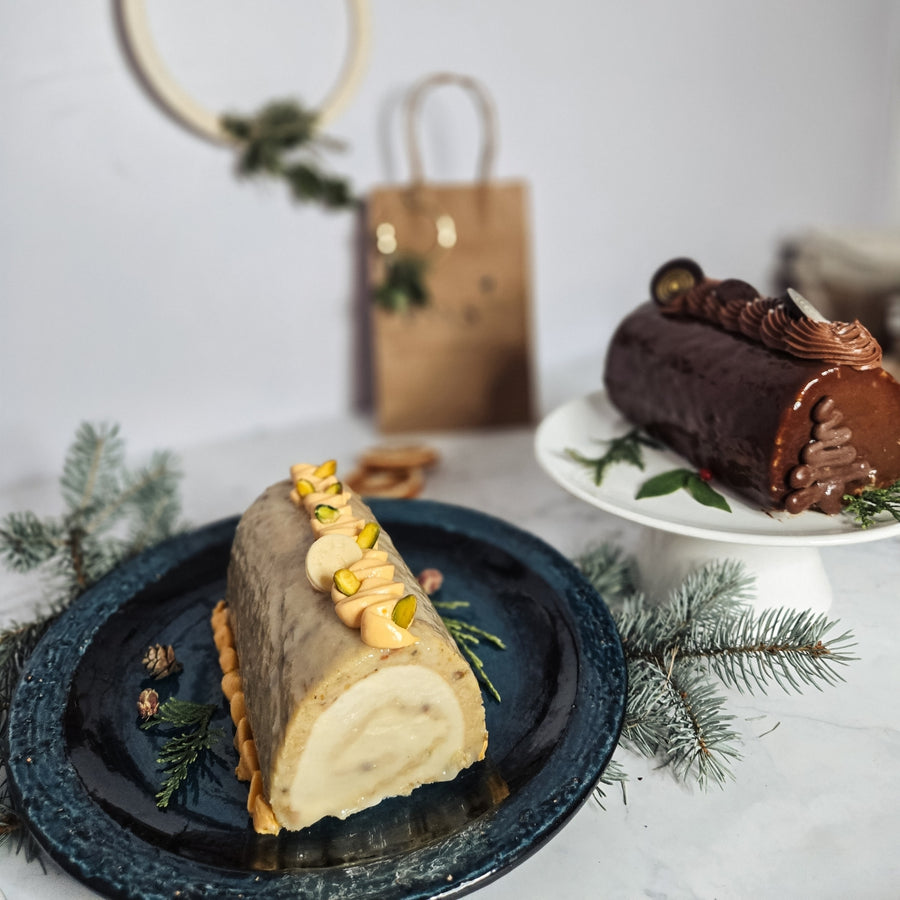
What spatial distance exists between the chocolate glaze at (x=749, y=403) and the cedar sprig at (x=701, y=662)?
14cm

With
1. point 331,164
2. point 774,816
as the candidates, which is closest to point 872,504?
point 774,816

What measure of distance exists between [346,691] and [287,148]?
1.25 metres

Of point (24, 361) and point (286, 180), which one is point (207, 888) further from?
point (286, 180)

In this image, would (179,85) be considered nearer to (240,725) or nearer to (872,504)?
(240,725)

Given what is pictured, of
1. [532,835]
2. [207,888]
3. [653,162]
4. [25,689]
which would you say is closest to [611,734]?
[532,835]

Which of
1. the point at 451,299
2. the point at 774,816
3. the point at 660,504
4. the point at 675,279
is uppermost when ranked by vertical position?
the point at 675,279

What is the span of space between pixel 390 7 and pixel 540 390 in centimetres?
89

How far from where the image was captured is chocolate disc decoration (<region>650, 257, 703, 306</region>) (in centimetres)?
129

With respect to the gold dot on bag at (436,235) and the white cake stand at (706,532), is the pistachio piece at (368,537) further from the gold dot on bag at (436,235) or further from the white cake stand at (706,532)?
the gold dot on bag at (436,235)

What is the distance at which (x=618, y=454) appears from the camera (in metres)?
1.22

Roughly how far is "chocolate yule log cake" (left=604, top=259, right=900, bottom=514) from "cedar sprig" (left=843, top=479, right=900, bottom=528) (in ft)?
0.04

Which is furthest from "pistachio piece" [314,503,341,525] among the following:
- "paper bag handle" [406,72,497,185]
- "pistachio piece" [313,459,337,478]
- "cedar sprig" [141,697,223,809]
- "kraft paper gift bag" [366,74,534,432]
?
"paper bag handle" [406,72,497,185]

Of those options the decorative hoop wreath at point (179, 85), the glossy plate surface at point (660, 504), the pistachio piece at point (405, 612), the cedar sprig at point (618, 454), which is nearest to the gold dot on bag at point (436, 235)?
the decorative hoop wreath at point (179, 85)

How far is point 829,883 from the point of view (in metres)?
0.80
